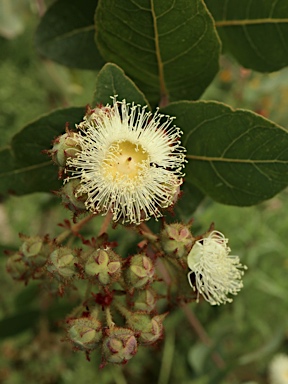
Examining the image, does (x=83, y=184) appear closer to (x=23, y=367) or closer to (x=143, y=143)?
(x=143, y=143)

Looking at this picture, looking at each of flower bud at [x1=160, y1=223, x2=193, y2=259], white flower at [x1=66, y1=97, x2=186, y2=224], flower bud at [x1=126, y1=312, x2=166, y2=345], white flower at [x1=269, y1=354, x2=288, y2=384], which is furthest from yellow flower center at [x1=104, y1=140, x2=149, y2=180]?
white flower at [x1=269, y1=354, x2=288, y2=384]

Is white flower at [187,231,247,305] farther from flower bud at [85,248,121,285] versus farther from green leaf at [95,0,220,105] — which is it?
green leaf at [95,0,220,105]

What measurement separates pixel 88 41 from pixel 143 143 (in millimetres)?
449

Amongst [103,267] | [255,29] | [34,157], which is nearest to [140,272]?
[103,267]

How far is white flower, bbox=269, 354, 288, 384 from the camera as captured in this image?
2.31m

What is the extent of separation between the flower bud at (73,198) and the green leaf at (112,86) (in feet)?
0.60

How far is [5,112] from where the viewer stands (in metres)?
Result: 2.74

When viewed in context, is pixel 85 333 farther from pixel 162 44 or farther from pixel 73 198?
pixel 162 44

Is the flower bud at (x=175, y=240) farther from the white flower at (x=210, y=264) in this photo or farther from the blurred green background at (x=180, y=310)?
the blurred green background at (x=180, y=310)

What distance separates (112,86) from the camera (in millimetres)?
951

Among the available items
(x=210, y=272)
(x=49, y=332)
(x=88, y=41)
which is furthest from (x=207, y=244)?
(x=49, y=332)

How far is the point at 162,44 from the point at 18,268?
19.9 inches

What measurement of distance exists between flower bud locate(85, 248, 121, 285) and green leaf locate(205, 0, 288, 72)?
1.88ft

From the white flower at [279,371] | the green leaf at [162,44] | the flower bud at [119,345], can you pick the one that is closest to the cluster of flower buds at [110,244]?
the flower bud at [119,345]
